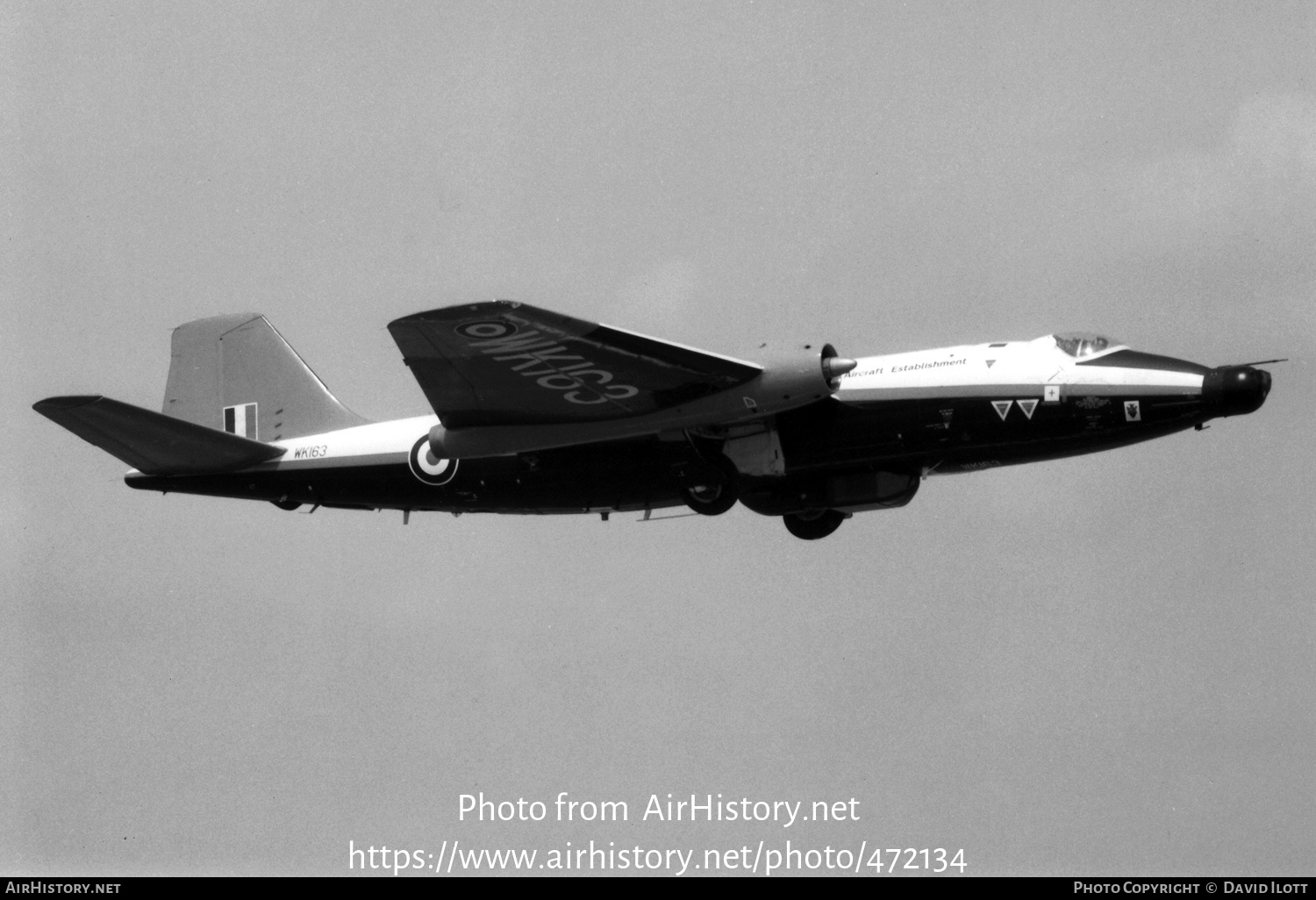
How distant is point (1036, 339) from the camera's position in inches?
1169

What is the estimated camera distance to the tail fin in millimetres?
35000

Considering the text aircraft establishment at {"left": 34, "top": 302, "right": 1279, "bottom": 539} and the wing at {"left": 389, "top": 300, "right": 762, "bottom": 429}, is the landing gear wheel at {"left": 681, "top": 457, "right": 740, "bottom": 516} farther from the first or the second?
the wing at {"left": 389, "top": 300, "right": 762, "bottom": 429}

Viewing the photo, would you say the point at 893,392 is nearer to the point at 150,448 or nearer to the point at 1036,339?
the point at 1036,339

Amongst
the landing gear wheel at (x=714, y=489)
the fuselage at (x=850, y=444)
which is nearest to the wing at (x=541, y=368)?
the fuselage at (x=850, y=444)

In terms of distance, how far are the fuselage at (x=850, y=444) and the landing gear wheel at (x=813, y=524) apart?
1121mm

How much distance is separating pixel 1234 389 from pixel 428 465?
1391 cm

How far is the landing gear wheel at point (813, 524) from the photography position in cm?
3325

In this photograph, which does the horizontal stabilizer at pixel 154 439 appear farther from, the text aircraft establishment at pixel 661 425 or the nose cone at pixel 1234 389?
the nose cone at pixel 1234 389

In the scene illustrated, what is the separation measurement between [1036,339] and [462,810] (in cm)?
1202

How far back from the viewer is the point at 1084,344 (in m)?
29.3

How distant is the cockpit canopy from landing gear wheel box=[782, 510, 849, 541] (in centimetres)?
575

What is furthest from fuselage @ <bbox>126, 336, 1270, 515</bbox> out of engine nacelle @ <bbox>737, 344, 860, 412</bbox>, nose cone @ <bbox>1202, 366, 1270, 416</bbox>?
engine nacelle @ <bbox>737, 344, 860, 412</bbox>

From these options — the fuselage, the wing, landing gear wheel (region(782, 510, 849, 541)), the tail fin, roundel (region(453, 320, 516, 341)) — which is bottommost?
landing gear wheel (region(782, 510, 849, 541))
